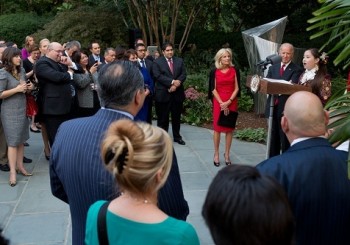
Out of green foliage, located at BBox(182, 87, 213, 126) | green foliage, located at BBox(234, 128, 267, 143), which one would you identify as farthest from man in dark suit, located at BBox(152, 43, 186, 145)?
green foliage, located at BBox(182, 87, 213, 126)

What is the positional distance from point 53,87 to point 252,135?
4.14 m

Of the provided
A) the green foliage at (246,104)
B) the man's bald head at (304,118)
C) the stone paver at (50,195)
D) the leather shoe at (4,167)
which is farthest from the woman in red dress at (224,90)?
the green foliage at (246,104)

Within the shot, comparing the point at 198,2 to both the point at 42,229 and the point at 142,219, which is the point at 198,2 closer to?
the point at 42,229

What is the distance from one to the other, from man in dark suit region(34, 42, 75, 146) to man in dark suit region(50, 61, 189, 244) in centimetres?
379

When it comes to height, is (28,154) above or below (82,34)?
below

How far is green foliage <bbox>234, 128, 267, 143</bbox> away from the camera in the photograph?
356 inches

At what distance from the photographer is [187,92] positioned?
11.4 m

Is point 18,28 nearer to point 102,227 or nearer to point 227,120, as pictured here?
point 227,120

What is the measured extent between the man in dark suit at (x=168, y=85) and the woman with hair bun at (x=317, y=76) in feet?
8.73

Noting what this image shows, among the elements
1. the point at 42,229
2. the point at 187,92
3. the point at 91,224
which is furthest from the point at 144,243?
the point at 187,92

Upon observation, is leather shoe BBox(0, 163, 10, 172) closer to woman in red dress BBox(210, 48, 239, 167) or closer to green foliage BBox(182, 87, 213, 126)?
woman in red dress BBox(210, 48, 239, 167)

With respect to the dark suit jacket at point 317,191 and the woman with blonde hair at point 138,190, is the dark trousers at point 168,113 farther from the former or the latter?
the woman with blonde hair at point 138,190

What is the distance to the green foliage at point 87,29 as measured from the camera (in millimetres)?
14727

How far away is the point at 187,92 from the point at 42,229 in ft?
22.2
